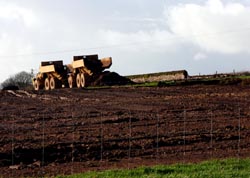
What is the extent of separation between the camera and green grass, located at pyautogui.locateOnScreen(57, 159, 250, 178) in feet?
33.7

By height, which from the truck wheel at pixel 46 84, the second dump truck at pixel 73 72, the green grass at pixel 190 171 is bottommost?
the green grass at pixel 190 171

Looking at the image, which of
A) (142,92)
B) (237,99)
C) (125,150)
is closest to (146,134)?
(125,150)

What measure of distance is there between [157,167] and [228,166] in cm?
139

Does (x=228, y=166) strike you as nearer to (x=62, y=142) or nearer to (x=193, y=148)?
(x=193, y=148)

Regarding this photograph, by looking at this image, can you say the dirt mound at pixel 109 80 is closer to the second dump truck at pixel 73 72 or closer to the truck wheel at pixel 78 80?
the second dump truck at pixel 73 72

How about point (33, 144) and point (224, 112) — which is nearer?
point (33, 144)

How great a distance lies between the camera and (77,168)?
40.4 ft

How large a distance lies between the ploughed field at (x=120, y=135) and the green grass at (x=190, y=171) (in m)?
1.18

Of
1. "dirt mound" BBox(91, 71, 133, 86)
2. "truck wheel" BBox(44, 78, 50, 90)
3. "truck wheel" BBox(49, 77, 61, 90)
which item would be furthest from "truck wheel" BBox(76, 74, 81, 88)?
"truck wheel" BBox(44, 78, 50, 90)

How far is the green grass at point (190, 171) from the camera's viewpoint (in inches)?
405

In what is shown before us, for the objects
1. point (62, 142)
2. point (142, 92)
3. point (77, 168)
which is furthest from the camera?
point (142, 92)

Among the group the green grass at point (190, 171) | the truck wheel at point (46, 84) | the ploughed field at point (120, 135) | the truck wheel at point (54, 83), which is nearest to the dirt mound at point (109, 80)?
the truck wheel at point (54, 83)

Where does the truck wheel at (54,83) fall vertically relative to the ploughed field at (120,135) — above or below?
above

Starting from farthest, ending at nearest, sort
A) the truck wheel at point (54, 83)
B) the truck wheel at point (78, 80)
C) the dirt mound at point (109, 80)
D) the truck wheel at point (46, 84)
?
the truck wheel at point (46, 84), the truck wheel at point (54, 83), the truck wheel at point (78, 80), the dirt mound at point (109, 80)
